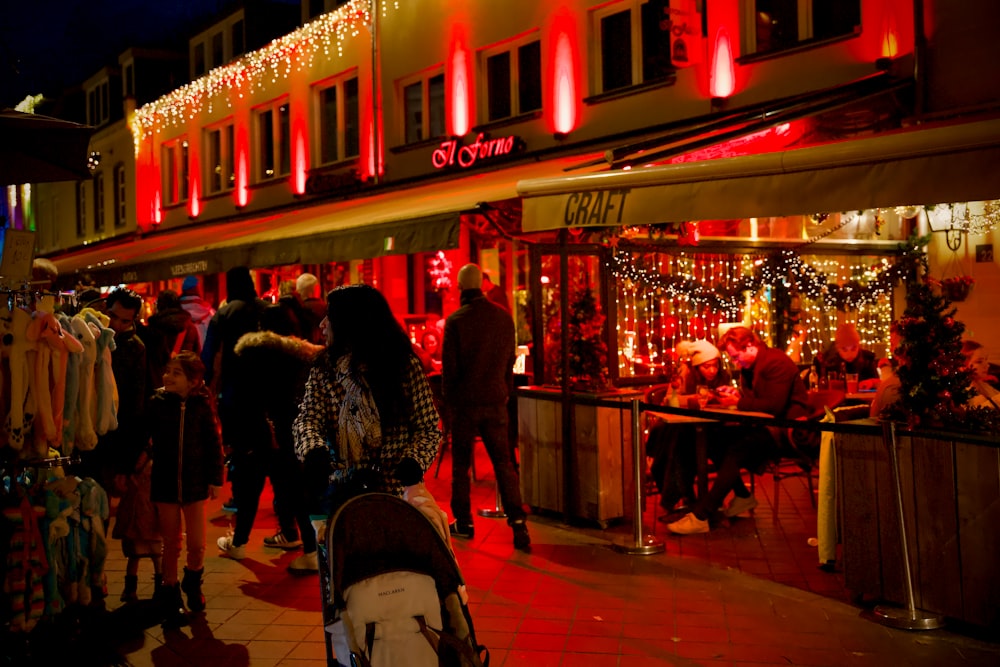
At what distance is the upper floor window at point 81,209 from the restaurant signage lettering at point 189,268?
699 inches

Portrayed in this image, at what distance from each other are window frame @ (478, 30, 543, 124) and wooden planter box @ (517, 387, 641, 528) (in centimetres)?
700

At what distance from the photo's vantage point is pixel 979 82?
907cm

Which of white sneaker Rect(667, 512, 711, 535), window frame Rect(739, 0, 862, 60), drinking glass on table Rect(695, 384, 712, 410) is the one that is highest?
window frame Rect(739, 0, 862, 60)

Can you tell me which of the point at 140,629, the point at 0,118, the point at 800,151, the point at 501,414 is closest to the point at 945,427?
the point at 800,151

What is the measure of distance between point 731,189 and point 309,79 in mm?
14246

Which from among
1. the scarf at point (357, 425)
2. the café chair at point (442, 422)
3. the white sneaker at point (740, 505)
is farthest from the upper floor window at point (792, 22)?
the scarf at point (357, 425)

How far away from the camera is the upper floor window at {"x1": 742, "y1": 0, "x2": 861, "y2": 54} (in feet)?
34.0

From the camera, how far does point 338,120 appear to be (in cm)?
1788

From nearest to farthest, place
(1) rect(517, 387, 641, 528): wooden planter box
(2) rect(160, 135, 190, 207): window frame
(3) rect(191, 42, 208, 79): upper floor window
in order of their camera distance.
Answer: (1) rect(517, 387, 641, 528): wooden planter box < (3) rect(191, 42, 208, 79): upper floor window < (2) rect(160, 135, 190, 207): window frame

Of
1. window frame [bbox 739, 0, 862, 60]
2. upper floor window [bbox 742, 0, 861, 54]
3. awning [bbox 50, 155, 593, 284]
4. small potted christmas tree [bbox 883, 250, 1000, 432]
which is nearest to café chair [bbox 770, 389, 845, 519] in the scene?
small potted christmas tree [bbox 883, 250, 1000, 432]

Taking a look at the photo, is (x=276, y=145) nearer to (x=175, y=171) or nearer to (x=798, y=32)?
(x=175, y=171)

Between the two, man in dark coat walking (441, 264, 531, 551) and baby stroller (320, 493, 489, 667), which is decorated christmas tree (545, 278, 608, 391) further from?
baby stroller (320, 493, 489, 667)

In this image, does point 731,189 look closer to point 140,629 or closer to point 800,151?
point 800,151

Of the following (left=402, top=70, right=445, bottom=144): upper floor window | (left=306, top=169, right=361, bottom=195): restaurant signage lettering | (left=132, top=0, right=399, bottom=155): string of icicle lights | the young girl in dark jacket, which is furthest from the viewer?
(left=132, top=0, right=399, bottom=155): string of icicle lights
